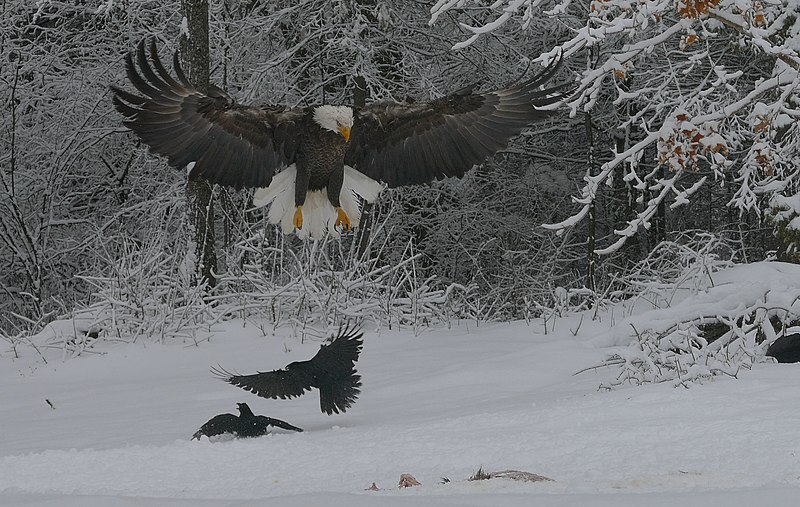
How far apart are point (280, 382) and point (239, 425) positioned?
35 centimetres

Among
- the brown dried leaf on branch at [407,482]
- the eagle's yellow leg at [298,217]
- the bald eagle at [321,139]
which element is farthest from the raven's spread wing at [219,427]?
the eagle's yellow leg at [298,217]

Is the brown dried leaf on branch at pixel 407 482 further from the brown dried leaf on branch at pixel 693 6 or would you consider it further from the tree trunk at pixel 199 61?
the tree trunk at pixel 199 61

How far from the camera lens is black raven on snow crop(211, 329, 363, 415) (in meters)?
4.89

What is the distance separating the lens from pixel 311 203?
22.9ft

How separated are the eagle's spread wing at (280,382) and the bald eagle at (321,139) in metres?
1.87

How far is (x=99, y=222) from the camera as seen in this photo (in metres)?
16.0

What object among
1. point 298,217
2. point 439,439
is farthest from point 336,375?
point 298,217

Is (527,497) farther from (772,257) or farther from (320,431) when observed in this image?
(772,257)

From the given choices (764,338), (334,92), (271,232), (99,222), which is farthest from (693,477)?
(99,222)

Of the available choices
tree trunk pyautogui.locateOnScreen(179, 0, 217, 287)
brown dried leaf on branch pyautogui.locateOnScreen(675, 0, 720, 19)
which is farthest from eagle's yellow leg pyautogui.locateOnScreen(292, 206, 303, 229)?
tree trunk pyautogui.locateOnScreen(179, 0, 217, 287)

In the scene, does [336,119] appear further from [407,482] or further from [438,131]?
[407,482]

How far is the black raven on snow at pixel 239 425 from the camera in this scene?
4.59 meters

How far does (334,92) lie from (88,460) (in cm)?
1051

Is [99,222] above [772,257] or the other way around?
above
